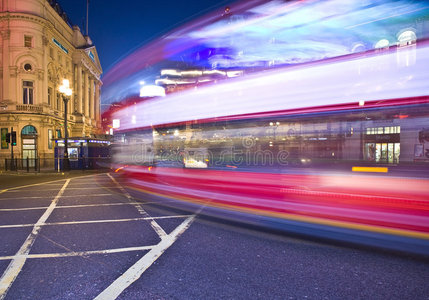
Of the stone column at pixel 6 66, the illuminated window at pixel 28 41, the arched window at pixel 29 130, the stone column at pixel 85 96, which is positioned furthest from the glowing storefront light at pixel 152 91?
the stone column at pixel 85 96

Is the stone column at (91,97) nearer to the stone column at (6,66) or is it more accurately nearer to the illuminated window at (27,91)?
the illuminated window at (27,91)

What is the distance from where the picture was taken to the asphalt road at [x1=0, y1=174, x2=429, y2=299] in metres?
2.91

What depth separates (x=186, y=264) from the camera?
3613mm

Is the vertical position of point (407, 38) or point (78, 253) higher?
point (407, 38)

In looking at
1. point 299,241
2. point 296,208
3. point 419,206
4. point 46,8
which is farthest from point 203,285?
point 46,8

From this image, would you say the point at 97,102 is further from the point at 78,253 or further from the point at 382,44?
the point at 382,44

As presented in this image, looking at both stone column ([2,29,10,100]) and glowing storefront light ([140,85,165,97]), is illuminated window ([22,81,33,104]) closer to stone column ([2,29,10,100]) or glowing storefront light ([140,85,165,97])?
stone column ([2,29,10,100])

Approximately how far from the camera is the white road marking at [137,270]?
2865mm

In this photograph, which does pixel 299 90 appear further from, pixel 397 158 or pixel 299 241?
pixel 299 241

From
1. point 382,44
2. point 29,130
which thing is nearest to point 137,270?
point 382,44

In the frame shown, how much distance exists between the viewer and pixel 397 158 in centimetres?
636

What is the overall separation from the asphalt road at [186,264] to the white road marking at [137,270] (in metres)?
0.01

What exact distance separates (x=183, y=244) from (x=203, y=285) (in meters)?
1.40

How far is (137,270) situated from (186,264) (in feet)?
2.10
